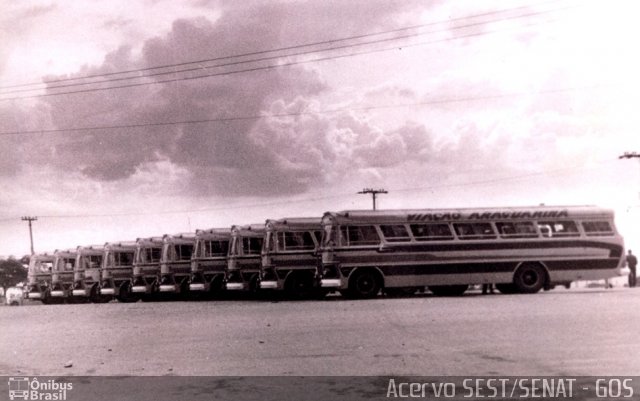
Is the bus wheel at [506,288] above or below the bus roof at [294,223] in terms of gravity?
below

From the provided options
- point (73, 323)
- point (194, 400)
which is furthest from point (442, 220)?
point (194, 400)

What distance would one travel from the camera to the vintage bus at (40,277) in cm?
3466

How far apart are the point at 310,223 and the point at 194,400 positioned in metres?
16.8

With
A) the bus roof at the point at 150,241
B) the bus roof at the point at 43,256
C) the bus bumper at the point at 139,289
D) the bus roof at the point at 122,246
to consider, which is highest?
the bus roof at the point at 150,241

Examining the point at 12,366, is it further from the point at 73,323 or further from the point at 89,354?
the point at 73,323

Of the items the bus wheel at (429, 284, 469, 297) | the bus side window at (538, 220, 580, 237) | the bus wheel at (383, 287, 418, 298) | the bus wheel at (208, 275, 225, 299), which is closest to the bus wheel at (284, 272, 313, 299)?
the bus wheel at (383, 287, 418, 298)

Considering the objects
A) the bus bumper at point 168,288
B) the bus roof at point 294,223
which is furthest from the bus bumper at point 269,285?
the bus bumper at point 168,288

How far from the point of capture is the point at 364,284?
73.4 feet

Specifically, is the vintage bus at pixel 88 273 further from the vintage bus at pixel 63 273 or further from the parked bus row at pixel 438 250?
the parked bus row at pixel 438 250

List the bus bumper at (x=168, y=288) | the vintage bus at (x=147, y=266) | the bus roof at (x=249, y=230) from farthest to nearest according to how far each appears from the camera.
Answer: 1. the vintage bus at (x=147, y=266)
2. the bus bumper at (x=168, y=288)
3. the bus roof at (x=249, y=230)

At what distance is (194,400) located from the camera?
7664mm

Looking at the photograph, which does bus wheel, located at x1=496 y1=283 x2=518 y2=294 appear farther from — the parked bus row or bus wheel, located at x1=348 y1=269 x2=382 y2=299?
bus wheel, located at x1=348 y1=269 x2=382 y2=299

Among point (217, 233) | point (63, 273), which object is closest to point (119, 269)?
point (63, 273)

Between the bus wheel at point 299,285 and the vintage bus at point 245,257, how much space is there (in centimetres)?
224
